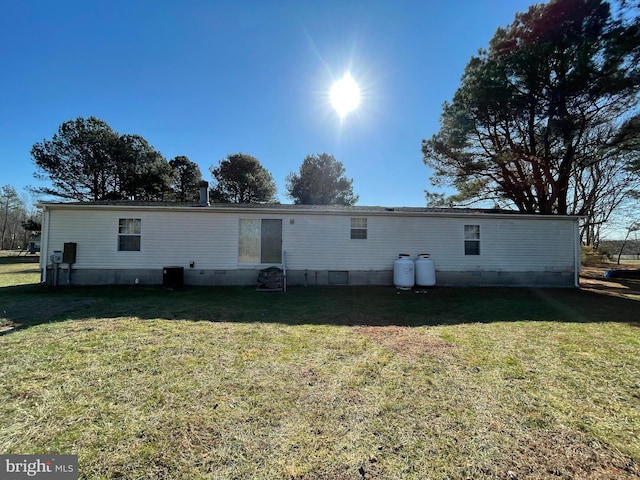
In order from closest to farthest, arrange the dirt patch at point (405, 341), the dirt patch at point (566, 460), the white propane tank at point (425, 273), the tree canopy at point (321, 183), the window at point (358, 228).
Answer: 1. the dirt patch at point (566, 460)
2. the dirt patch at point (405, 341)
3. the white propane tank at point (425, 273)
4. the window at point (358, 228)
5. the tree canopy at point (321, 183)

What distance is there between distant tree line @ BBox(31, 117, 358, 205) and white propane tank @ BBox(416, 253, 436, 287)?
16.1 meters

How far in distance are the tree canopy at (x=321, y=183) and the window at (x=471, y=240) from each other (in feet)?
51.0

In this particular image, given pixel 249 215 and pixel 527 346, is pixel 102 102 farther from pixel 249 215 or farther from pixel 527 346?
pixel 527 346

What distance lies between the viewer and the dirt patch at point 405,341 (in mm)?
3783

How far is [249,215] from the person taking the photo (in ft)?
29.2

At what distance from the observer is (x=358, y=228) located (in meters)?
9.19

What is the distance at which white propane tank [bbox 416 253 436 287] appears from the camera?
880 cm

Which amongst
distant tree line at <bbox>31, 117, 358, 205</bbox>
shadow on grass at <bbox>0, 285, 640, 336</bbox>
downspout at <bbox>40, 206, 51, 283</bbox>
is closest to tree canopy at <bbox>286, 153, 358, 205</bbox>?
distant tree line at <bbox>31, 117, 358, 205</bbox>

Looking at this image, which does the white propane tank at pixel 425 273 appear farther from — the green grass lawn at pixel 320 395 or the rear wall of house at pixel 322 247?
the green grass lawn at pixel 320 395

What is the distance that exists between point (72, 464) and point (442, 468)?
7.94 ft

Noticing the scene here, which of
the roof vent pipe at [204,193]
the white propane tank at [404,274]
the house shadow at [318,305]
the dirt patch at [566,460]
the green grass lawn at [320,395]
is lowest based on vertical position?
the dirt patch at [566,460]

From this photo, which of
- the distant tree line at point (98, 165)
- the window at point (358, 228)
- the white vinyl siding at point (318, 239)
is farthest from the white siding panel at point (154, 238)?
the distant tree line at point (98, 165)

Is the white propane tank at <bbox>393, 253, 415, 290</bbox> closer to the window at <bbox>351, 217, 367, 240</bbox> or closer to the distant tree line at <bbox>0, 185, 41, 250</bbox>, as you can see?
the window at <bbox>351, 217, 367, 240</bbox>

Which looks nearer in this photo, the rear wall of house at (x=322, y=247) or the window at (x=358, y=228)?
the rear wall of house at (x=322, y=247)
